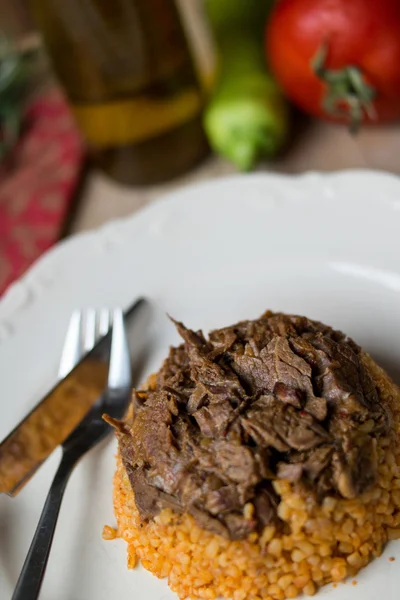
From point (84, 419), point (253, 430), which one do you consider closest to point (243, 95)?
point (84, 419)

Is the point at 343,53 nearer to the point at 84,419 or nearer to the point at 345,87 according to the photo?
the point at 345,87

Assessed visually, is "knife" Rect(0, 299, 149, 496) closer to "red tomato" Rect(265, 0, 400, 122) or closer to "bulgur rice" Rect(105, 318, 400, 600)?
"bulgur rice" Rect(105, 318, 400, 600)

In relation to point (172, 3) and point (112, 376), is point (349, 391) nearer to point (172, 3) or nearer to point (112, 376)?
point (112, 376)

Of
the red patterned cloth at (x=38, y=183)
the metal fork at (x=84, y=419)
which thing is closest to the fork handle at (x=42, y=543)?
the metal fork at (x=84, y=419)

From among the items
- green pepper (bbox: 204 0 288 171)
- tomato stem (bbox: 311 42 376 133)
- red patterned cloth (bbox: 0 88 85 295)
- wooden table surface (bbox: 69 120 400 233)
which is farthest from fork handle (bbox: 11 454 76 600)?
tomato stem (bbox: 311 42 376 133)

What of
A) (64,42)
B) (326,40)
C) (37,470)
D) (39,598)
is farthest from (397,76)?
(39,598)

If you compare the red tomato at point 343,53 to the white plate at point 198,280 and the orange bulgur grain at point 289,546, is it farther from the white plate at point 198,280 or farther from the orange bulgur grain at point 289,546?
the orange bulgur grain at point 289,546
